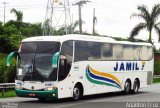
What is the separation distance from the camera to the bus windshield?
20141mm

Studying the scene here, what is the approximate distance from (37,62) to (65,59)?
1.28 meters

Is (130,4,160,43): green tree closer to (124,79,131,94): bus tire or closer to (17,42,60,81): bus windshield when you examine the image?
(124,79,131,94): bus tire

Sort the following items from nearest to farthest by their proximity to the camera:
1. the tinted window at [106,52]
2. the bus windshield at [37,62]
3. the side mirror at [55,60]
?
the side mirror at [55,60]
the bus windshield at [37,62]
the tinted window at [106,52]

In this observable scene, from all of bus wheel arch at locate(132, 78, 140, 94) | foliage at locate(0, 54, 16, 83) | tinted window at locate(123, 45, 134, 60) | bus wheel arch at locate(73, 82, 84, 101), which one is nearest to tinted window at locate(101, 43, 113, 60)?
tinted window at locate(123, 45, 134, 60)

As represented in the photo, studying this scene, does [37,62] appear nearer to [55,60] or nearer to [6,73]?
[55,60]

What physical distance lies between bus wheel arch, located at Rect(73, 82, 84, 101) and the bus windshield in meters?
1.93

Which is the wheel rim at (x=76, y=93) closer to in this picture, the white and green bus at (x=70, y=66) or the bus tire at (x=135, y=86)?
the white and green bus at (x=70, y=66)

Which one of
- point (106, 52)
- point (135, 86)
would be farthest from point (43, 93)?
point (135, 86)

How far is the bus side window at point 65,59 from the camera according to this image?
806 inches

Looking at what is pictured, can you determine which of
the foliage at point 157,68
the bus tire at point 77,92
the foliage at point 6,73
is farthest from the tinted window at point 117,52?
the foliage at point 157,68

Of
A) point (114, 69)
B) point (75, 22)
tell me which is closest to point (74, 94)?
point (114, 69)

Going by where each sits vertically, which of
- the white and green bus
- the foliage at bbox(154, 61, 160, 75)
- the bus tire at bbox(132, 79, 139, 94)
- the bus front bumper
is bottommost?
the foliage at bbox(154, 61, 160, 75)

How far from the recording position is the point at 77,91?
862 inches

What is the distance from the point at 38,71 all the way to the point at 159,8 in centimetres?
4273
